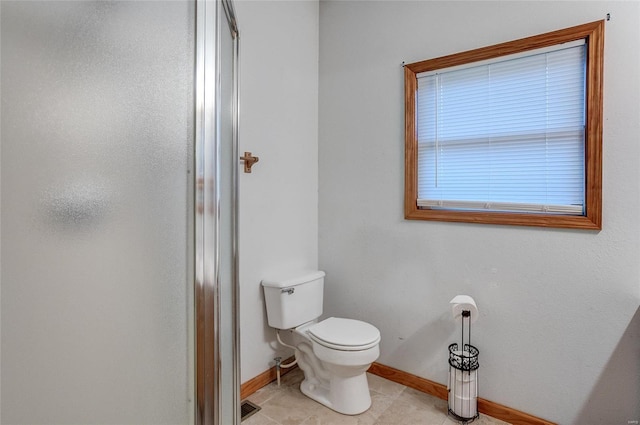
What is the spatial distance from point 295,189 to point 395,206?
68 centimetres

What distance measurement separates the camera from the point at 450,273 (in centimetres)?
208

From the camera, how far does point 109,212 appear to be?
2.46 ft

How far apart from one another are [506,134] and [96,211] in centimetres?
191

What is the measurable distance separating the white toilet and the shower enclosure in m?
0.86

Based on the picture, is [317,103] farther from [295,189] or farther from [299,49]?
[295,189]

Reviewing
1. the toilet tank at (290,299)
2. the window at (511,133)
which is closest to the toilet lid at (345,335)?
the toilet tank at (290,299)

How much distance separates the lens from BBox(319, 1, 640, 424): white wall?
1623 mm

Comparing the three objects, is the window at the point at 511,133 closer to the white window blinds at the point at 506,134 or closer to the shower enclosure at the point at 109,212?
the white window blinds at the point at 506,134

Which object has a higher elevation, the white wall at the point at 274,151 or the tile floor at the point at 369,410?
the white wall at the point at 274,151

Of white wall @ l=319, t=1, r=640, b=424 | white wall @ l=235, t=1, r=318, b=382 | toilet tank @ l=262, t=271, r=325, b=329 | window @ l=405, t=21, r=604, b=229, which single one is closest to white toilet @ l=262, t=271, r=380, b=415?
toilet tank @ l=262, t=271, r=325, b=329

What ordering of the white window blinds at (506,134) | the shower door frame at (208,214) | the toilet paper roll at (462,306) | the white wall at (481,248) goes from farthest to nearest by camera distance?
1. the toilet paper roll at (462,306)
2. the white window blinds at (506,134)
3. the white wall at (481,248)
4. the shower door frame at (208,214)

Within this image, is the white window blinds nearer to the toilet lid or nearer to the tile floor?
the toilet lid

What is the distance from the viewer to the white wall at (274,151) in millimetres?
2105

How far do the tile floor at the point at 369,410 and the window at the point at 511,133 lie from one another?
1.06m
